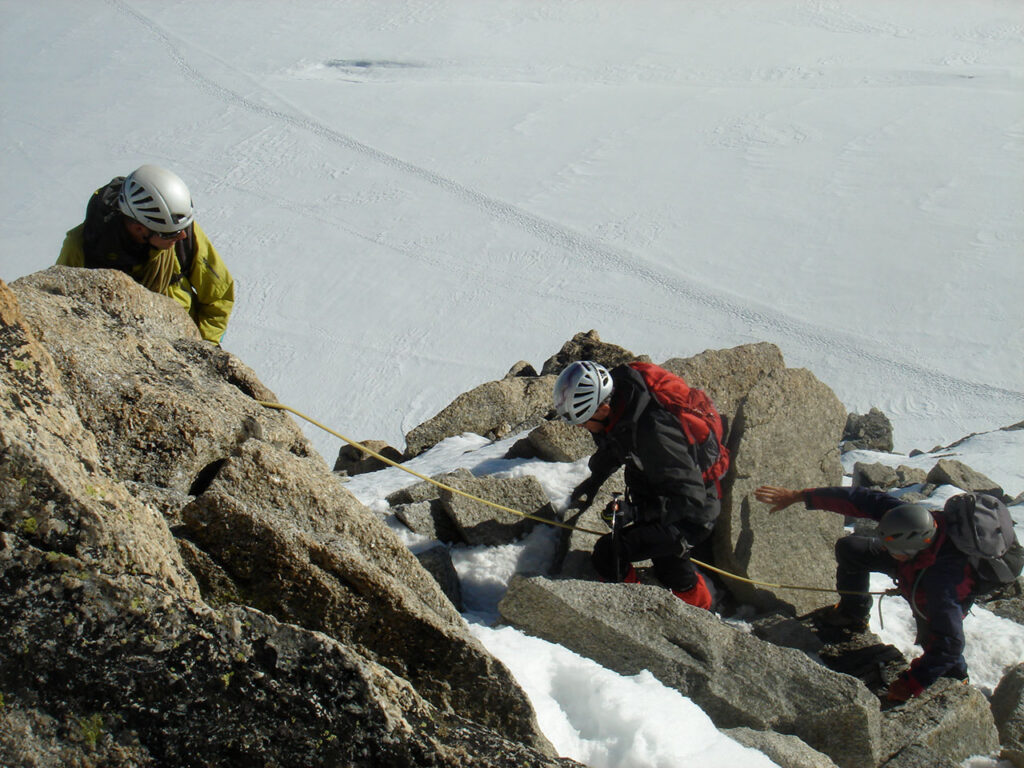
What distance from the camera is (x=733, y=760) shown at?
380 cm

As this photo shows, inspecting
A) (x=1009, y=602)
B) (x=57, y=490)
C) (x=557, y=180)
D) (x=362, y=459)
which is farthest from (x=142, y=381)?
(x=557, y=180)

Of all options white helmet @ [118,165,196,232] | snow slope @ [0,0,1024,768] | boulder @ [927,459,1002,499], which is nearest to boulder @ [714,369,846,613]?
snow slope @ [0,0,1024,768]

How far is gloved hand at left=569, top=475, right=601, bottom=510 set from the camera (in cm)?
724

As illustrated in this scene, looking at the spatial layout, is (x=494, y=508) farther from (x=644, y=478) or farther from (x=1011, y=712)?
(x=1011, y=712)

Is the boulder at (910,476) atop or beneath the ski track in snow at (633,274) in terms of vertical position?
atop

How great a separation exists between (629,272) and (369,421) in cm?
848

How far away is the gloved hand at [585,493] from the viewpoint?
23.7ft

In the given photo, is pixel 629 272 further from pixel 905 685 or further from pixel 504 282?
pixel 905 685

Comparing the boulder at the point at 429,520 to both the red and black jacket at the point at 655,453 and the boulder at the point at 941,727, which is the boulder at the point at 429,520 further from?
the boulder at the point at 941,727

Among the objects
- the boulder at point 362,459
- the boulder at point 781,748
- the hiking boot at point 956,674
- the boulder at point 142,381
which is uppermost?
the boulder at point 142,381

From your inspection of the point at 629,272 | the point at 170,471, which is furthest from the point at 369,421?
the point at 170,471

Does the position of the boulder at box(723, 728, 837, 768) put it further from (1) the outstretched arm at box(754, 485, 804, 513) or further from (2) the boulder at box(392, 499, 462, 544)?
(2) the boulder at box(392, 499, 462, 544)

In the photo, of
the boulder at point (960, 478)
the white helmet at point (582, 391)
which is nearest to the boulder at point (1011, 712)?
the white helmet at point (582, 391)

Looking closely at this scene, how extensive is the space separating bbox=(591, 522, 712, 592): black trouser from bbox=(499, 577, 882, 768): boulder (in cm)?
95
